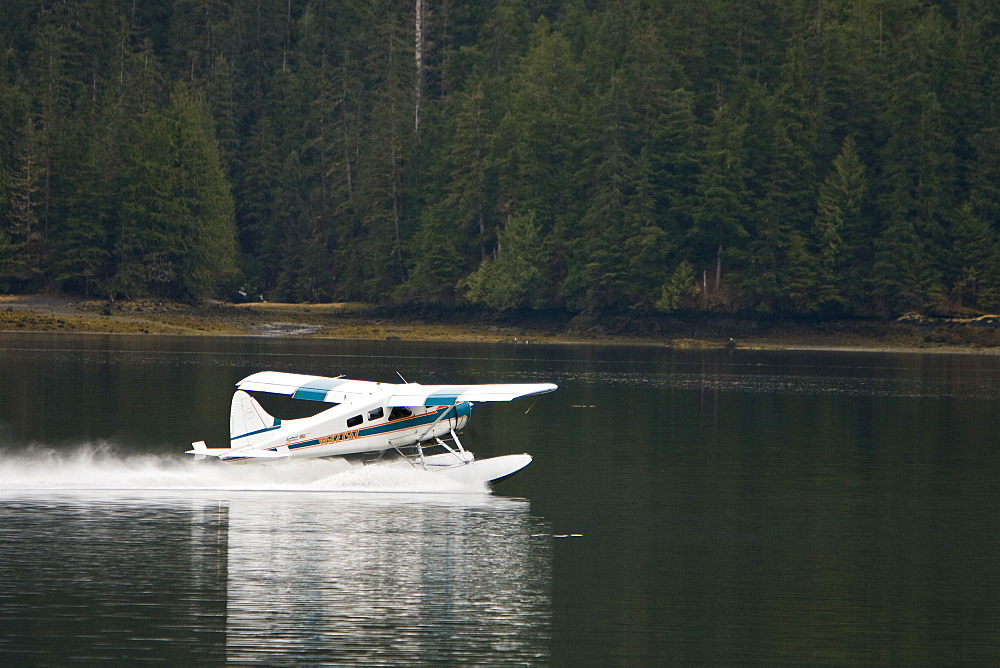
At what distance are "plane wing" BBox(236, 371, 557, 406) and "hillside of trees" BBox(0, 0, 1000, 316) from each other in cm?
6911

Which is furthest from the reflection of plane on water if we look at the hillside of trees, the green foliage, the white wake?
the green foliage

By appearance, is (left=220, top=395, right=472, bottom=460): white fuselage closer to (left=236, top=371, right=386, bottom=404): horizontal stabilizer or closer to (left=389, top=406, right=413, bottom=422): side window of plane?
(left=389, top=406, right=413, bottom=422): side window of plane

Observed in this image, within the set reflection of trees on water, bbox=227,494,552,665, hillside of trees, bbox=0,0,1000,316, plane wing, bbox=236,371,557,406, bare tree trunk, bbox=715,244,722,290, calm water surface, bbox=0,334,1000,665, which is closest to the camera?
reflection of trees on water, bbox=227,494,552,665

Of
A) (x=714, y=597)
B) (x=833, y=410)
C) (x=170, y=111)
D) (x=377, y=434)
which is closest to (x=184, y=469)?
(x=377, y=434)

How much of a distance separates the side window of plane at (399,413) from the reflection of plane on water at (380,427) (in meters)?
0.02

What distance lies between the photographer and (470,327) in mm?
104938

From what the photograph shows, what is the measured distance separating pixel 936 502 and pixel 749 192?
72629 millimetres

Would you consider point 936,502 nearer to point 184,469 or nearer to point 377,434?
point 377,434

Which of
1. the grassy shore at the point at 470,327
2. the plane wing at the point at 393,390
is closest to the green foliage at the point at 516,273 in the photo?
the grassy shore at the point at 470,327

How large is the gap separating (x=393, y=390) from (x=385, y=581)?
8.77 metres

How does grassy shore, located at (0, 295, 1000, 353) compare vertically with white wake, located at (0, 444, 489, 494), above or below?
above

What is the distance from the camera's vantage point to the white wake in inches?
1065

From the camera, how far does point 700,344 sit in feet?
314

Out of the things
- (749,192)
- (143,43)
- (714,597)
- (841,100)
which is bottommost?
(714,597)
